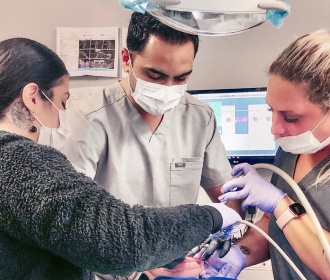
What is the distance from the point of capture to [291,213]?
1.10 metres

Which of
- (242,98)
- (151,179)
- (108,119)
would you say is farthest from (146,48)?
(242,98)

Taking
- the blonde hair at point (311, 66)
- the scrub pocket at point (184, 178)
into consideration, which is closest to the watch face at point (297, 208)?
the blonde hair at point (311, 66)

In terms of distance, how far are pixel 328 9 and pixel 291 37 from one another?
0.21m

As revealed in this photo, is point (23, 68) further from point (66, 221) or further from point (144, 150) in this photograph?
point (144, 150)

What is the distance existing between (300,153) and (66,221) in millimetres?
682

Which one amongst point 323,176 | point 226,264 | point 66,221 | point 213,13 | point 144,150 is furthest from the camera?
point 144,150

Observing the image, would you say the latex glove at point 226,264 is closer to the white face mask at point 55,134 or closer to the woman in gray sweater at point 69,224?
the woman in gray sweater at point 69,224

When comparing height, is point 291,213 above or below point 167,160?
above

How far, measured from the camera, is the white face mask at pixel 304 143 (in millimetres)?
1149

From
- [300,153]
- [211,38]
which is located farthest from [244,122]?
[300,153]

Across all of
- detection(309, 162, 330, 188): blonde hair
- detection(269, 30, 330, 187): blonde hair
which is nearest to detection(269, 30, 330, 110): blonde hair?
detection(269, 30, 330, 187): blonde hair

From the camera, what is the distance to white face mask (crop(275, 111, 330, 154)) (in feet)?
3.77

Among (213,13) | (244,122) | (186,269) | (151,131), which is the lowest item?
(244,122)

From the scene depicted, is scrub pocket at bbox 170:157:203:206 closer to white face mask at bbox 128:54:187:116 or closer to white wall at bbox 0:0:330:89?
white face mask at bbox 128:54:187:116
